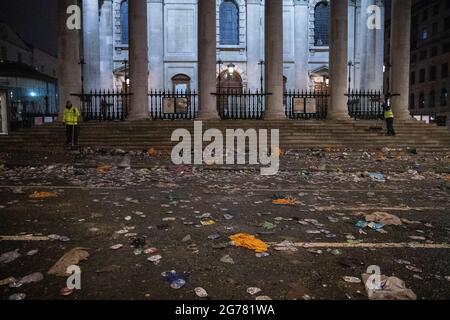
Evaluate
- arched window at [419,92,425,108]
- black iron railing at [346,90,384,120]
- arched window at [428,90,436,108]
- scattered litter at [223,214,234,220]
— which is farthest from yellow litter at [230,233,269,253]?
arched window at [419,92,425,108]

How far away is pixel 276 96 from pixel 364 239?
53.7 feet

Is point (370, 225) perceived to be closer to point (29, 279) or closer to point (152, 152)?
point (29, 279)

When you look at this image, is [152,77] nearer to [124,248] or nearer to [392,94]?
[392,94]

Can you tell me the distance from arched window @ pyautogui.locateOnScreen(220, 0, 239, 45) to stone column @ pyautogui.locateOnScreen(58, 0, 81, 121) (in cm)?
1510

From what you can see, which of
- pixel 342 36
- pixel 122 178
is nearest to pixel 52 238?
pixel 122 178

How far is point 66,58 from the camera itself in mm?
19719

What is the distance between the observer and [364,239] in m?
5.09

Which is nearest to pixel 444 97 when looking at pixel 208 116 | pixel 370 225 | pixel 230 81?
pixel 230 81

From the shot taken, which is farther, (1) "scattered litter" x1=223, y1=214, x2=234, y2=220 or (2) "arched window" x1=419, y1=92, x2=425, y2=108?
(2) "arched window" x1=419, y1=92, x2=425, y2=108

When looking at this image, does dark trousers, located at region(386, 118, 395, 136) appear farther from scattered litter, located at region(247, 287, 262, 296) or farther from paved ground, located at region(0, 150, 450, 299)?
scattered litter, located at region(247, 287, 262, 296)

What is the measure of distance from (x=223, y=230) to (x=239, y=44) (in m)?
28.6

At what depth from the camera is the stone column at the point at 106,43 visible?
3039 centimetres

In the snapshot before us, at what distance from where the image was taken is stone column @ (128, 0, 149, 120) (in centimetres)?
1973

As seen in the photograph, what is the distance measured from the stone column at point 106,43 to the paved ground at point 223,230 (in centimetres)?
2099
